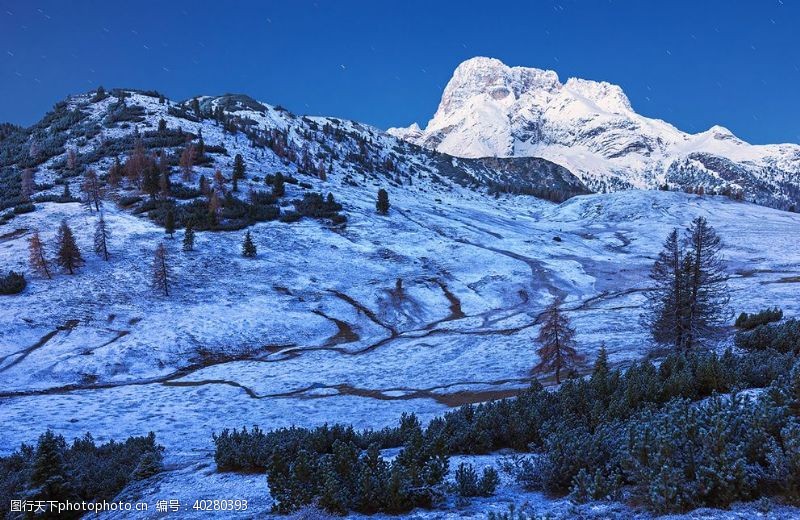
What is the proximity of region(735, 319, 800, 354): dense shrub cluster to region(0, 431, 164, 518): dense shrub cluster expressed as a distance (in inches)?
677

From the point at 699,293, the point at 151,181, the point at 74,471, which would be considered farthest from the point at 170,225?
the point at 699,293

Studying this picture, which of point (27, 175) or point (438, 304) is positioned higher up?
point (27, 175)

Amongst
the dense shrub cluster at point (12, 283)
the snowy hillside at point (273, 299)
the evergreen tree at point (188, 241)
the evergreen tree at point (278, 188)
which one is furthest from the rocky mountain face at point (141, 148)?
the dense shrub cluster at point (12, 283)

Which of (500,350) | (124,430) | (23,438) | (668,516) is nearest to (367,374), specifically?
(500,350)

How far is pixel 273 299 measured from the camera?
42969 mm

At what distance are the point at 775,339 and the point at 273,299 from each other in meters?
37.2

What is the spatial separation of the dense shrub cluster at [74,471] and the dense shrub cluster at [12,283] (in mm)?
33998

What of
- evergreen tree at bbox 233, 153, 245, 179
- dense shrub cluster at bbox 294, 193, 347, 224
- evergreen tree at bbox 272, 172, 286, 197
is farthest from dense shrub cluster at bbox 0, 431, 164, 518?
evergreen tree at bbox 233, 153, 245, 179

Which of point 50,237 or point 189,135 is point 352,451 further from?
point 189,135

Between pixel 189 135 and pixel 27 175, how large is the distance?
1434 inches

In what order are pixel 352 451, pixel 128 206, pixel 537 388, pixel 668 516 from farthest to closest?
pixel 128 206, pixel 537 388, pixel 352 451, pixel 668 516

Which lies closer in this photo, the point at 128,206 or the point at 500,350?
the point at 500,350

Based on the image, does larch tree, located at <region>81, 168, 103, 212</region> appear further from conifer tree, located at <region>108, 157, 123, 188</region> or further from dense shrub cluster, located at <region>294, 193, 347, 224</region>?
dense shrub cluster, located at <region>294, 193, 347, 224</region>

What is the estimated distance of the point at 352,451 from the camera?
6.96 m
